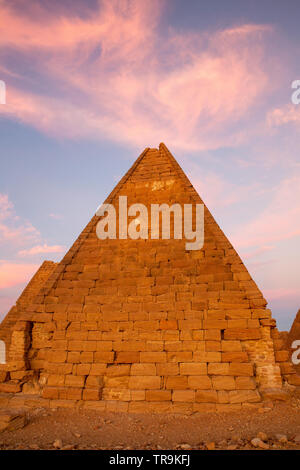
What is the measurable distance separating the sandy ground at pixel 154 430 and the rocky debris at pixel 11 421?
10 centimetres

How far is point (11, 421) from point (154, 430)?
2.90 m

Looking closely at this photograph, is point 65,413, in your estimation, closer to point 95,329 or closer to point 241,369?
point 95,329

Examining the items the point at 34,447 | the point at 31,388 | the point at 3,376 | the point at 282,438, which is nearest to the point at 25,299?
the point at 3,376

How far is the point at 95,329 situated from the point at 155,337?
1662mm

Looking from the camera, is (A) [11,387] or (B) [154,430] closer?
(B) [154,430]

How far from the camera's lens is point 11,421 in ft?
18.5

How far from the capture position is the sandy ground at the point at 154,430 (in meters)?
4.77

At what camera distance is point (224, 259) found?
7.86 m

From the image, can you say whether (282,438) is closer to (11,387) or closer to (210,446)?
(210,446)

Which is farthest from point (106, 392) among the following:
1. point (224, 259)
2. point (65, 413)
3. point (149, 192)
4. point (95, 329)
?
point (149, 192)

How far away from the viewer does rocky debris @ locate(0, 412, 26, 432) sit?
5516mm

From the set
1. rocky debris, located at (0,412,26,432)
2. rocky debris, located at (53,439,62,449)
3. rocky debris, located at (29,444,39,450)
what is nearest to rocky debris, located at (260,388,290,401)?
rocky debris, located at (53,439,62,449)

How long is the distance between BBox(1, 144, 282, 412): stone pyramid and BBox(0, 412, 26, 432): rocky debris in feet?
3.76

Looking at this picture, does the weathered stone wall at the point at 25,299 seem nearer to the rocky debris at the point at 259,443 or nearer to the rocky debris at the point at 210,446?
the rocky debris at the point at 210,446
